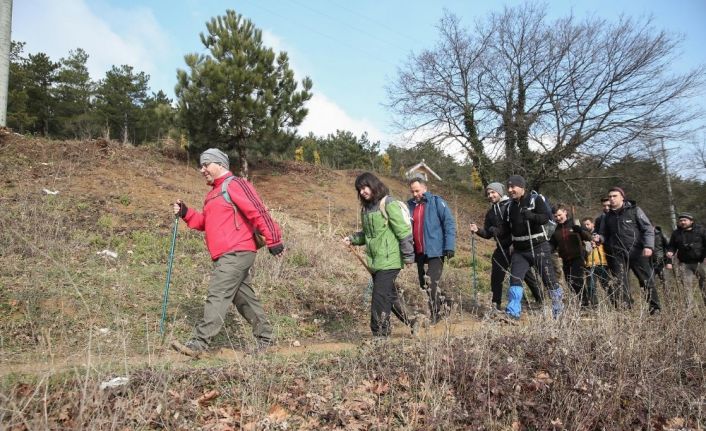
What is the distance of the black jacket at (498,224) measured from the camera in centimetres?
643

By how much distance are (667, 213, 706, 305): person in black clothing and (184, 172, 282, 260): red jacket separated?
21.8ft

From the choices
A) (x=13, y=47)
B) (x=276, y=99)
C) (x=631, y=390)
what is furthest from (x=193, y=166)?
(x=13, y=47)

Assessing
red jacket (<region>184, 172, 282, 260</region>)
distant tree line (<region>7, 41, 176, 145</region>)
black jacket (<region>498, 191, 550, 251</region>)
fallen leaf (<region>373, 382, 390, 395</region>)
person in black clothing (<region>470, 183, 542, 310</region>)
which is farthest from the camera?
distant tree line (<region>7, 41, 176, 145</region>)

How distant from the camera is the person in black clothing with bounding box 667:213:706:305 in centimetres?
762

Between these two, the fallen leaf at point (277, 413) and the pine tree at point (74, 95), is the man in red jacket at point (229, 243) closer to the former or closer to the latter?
the fallen leaf at point (277, 413)


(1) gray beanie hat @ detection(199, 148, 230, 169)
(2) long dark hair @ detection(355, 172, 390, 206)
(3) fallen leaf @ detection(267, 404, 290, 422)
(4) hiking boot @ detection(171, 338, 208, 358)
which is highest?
(1) gray beanie hat @ detection(199, 148, 230, 169)

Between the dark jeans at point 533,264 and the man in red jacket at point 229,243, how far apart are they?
307cm

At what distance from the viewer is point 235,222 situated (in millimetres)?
4414

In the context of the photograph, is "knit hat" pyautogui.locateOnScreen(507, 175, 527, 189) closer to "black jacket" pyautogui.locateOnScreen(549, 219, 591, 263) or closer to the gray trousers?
"black jacket" pyautogui.locateOnScreen(549, 219, 591, 263)

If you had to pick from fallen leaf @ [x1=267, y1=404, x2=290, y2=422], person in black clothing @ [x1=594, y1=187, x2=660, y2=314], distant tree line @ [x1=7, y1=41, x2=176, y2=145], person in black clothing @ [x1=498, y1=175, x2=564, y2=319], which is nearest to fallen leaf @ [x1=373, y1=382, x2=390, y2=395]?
fallen leaf @ [x1=267, y1=404, x2=290, y2=422]

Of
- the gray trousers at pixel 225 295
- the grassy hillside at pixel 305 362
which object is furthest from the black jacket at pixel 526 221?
the gray trousers at pixel 225 295

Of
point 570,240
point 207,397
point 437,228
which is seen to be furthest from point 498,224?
point 207,397

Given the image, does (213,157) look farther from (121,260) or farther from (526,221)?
(121,260)

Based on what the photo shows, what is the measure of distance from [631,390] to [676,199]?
888 inches
